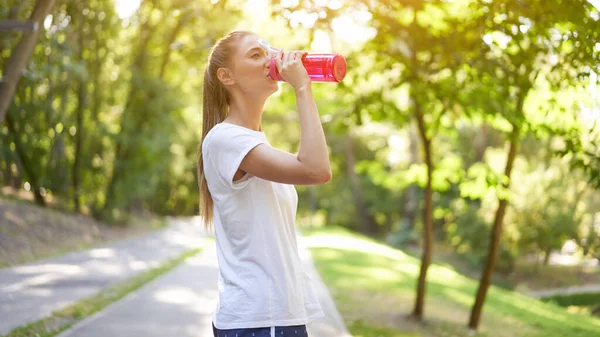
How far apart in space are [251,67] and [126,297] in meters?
9.82

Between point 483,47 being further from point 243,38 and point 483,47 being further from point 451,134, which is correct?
point 243,38

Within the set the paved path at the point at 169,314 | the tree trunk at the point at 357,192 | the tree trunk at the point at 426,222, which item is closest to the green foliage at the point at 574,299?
the paved path at the point at 169,314

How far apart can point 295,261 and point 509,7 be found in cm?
500

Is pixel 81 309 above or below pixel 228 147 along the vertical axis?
below

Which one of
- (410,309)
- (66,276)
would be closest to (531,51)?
(410,309)

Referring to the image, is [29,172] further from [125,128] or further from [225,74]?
[225,74]

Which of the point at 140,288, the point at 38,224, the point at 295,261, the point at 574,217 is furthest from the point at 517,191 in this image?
the point at 295,261

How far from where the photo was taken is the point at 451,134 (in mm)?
11586

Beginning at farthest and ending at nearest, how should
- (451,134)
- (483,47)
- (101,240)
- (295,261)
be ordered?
(101,240), (451,134), (483,47), (295,261)

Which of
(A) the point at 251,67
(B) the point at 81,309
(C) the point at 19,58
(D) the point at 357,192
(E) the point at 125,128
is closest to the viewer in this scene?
(A) the point at 251,67

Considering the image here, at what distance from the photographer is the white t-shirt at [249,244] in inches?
101

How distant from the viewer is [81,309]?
33.5 feet

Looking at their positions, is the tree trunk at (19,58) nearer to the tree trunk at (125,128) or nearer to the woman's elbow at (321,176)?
the woman's elbow at (321,176)

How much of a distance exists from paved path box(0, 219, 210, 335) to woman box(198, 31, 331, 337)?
6.48 meters
